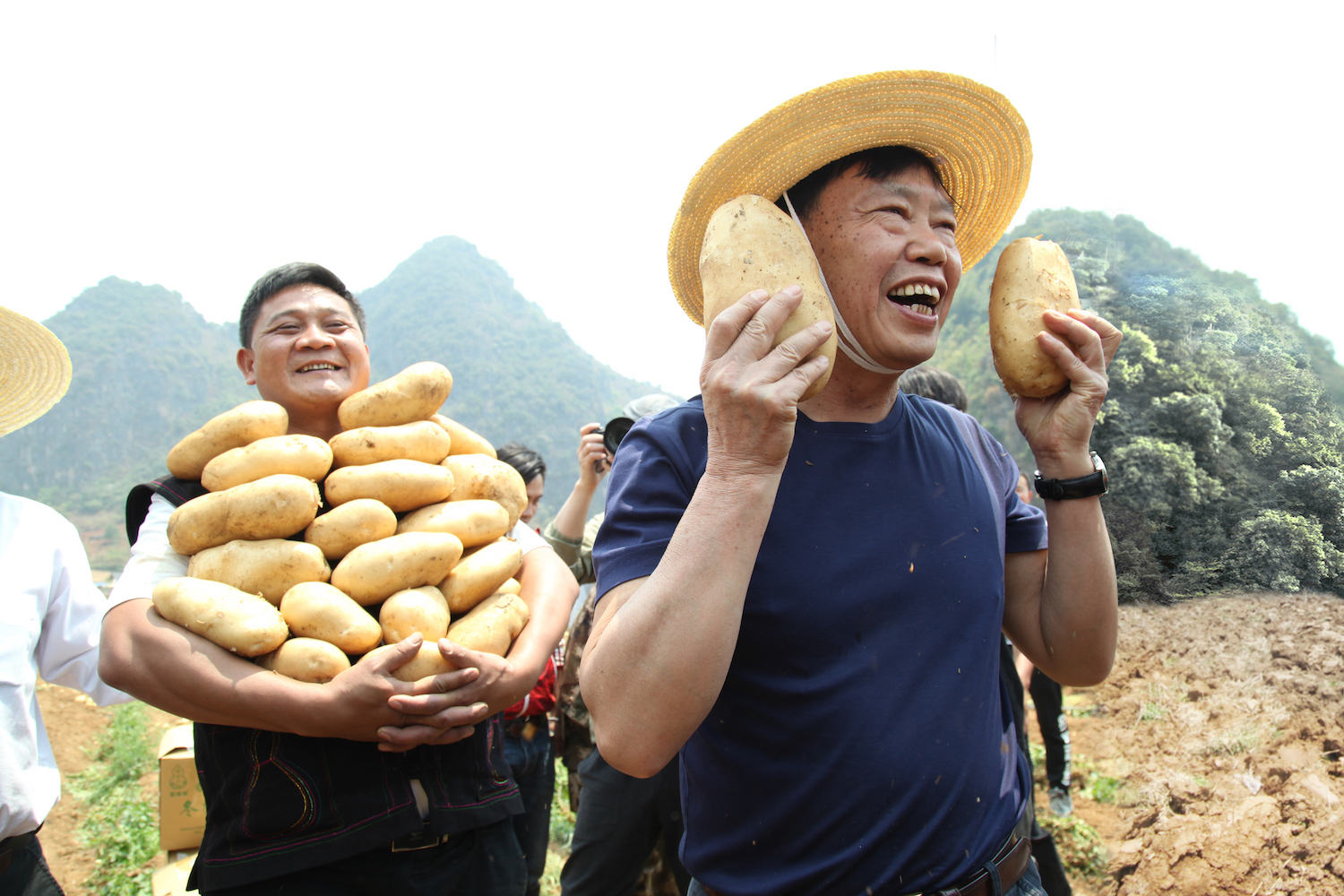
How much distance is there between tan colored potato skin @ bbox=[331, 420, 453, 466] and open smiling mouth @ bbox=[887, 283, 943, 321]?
53.4 inches

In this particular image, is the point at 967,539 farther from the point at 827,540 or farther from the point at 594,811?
the point at 594,811

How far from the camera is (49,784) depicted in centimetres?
221

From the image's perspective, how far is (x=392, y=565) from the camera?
1.88 m

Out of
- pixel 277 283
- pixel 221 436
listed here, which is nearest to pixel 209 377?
pixel 277 283

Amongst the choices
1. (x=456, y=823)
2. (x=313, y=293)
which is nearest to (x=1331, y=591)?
(x=456, y=823)

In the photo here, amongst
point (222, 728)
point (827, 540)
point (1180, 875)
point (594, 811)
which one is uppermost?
point (827, 540)

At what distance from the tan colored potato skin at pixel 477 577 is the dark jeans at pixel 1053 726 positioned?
2.94m

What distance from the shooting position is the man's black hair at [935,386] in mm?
3057

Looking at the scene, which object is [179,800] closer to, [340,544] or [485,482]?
[340,544]

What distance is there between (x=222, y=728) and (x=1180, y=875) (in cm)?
298

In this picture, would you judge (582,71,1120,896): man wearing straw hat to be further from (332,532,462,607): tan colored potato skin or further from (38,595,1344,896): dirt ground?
(332,532,462,607): tan colored potato skin

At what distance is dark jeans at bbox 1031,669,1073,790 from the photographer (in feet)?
12.5

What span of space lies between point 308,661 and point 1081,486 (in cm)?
183

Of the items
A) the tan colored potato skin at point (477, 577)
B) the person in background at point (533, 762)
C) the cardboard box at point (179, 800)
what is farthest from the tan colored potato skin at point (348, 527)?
the cardboard box at point (179, 800)
